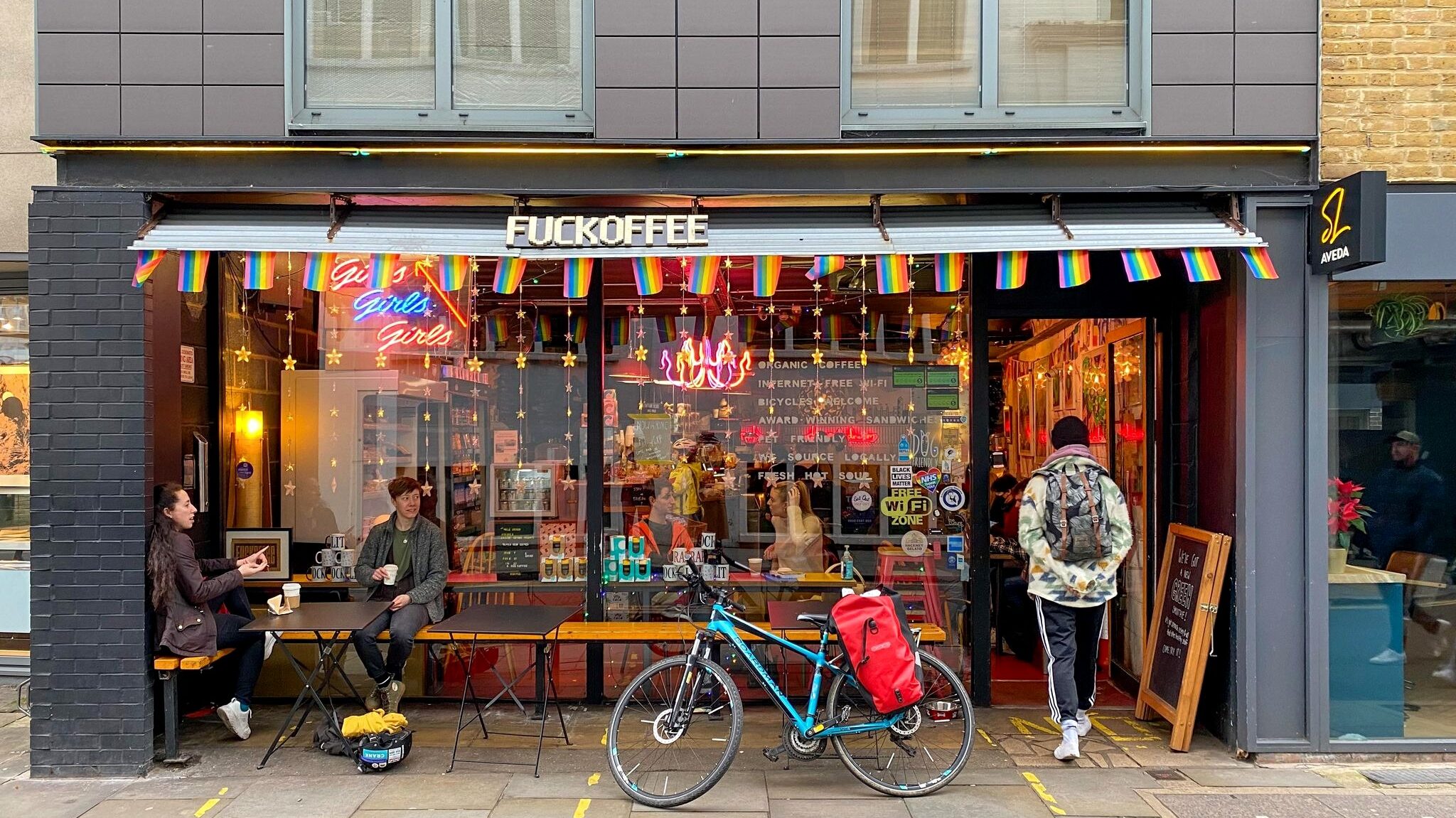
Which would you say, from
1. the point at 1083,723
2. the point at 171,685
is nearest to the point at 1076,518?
the point at 1083,723

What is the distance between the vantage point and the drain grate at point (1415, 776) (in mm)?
5746

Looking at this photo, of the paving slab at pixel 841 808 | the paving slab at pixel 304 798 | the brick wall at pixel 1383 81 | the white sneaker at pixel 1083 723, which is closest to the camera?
the paving slab at pixel 841 808

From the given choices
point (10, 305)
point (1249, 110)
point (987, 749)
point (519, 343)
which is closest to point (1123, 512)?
point (987, 749)

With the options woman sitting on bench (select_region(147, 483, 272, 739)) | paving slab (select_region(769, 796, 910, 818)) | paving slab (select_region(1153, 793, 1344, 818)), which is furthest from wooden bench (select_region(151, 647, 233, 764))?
paving slab (select_region(1153, 793, 1344, 818))

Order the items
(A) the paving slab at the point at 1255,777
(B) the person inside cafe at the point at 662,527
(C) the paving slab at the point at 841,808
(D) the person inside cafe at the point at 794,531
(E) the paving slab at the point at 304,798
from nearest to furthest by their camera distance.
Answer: (C) the paving slab at the point at 841,808
(E) the paving slab at the point at 304,798
(A) the paving slab at the point at 1255,777
(B) the person inside cafe at the point at 662,527
(D) the person inside cafe at the point at 794,531

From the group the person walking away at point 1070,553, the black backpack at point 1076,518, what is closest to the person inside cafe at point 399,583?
the person walking away at point 1070,553

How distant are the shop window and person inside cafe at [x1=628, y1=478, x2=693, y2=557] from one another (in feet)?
15.1

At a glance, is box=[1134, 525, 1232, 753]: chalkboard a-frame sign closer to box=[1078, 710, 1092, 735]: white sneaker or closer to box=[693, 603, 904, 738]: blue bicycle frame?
box=[1078, 710, 1092, 735]: white sneaker

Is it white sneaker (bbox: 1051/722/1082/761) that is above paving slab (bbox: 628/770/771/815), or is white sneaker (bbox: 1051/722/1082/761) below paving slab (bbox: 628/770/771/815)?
above

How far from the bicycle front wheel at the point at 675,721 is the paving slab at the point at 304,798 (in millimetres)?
1462

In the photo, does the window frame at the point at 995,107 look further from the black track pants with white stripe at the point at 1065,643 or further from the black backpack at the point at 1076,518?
the black track pants with white stripe at the point at 1065,643

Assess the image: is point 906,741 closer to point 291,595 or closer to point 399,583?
point 399,583

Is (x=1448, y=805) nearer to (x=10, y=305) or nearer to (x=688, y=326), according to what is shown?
(x=688, y=326)

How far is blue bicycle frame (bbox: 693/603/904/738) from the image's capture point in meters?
5.50
